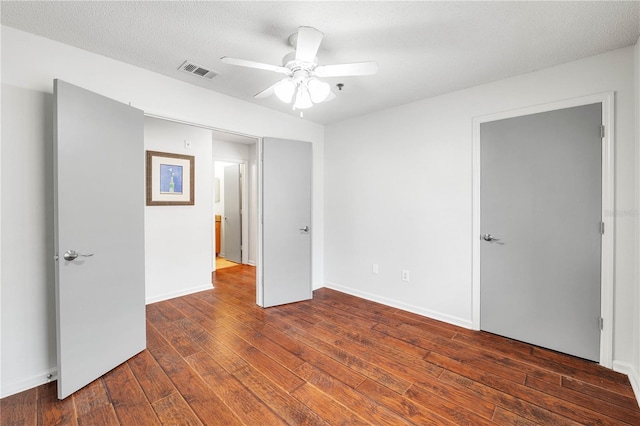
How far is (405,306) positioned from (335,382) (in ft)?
5.43

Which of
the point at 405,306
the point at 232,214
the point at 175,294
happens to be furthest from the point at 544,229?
the point at 232,214

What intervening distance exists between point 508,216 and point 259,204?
2.69m

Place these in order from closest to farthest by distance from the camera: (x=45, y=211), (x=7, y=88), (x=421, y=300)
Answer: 1. (x=7, y=88)
2. (x=45, y=211)
3. (x=421, y=300)

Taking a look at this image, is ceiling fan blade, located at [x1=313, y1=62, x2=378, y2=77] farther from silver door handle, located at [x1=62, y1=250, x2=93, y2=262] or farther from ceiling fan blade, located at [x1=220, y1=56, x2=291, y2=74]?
silver door handle, located at [x1=62, y1=250, x2=93, y2=262]

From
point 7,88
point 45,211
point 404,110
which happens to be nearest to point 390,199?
point 404,110

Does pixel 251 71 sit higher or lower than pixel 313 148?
higher

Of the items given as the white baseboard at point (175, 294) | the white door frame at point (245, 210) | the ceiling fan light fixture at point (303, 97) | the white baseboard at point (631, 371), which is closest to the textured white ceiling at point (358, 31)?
the ceiling fan light fixture at point (303, 97)

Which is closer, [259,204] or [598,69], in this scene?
[598,69]

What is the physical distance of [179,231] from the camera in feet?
12.8

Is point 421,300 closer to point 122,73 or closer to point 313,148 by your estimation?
point 313,148

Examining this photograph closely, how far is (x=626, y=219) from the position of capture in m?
2.10

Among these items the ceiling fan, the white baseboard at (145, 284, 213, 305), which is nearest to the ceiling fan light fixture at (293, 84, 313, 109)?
the ceiling fan

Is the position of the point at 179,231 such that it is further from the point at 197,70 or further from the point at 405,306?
the point at 405,306

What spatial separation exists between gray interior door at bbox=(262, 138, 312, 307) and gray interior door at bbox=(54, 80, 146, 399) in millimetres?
1359
